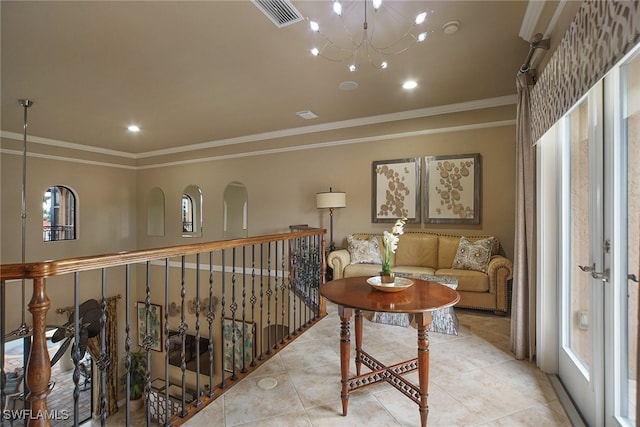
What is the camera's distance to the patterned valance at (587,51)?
3.35 feet

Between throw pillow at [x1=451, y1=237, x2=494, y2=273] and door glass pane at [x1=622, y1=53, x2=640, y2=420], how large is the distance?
2.33 m

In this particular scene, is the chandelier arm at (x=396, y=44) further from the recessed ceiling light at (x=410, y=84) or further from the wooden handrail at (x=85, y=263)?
the wooden handrail at (x=85, y=263)

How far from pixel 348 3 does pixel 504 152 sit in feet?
9.93

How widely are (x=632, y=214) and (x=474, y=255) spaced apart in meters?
2.50

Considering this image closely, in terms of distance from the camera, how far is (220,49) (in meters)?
2.84

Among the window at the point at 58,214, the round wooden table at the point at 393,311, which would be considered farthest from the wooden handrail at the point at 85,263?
the window at the point at 58,214

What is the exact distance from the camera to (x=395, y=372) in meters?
2.01

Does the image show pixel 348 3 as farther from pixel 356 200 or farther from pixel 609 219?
pixel 356 200

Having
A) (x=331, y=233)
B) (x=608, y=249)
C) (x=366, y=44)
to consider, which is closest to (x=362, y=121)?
(x=331, y=233)

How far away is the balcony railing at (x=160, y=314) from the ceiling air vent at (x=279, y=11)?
172 centimetres

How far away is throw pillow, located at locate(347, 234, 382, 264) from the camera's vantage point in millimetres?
4426

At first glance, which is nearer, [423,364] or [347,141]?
[423,364]

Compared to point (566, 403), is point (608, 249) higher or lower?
higher

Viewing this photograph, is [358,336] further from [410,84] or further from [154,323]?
[154,323]
